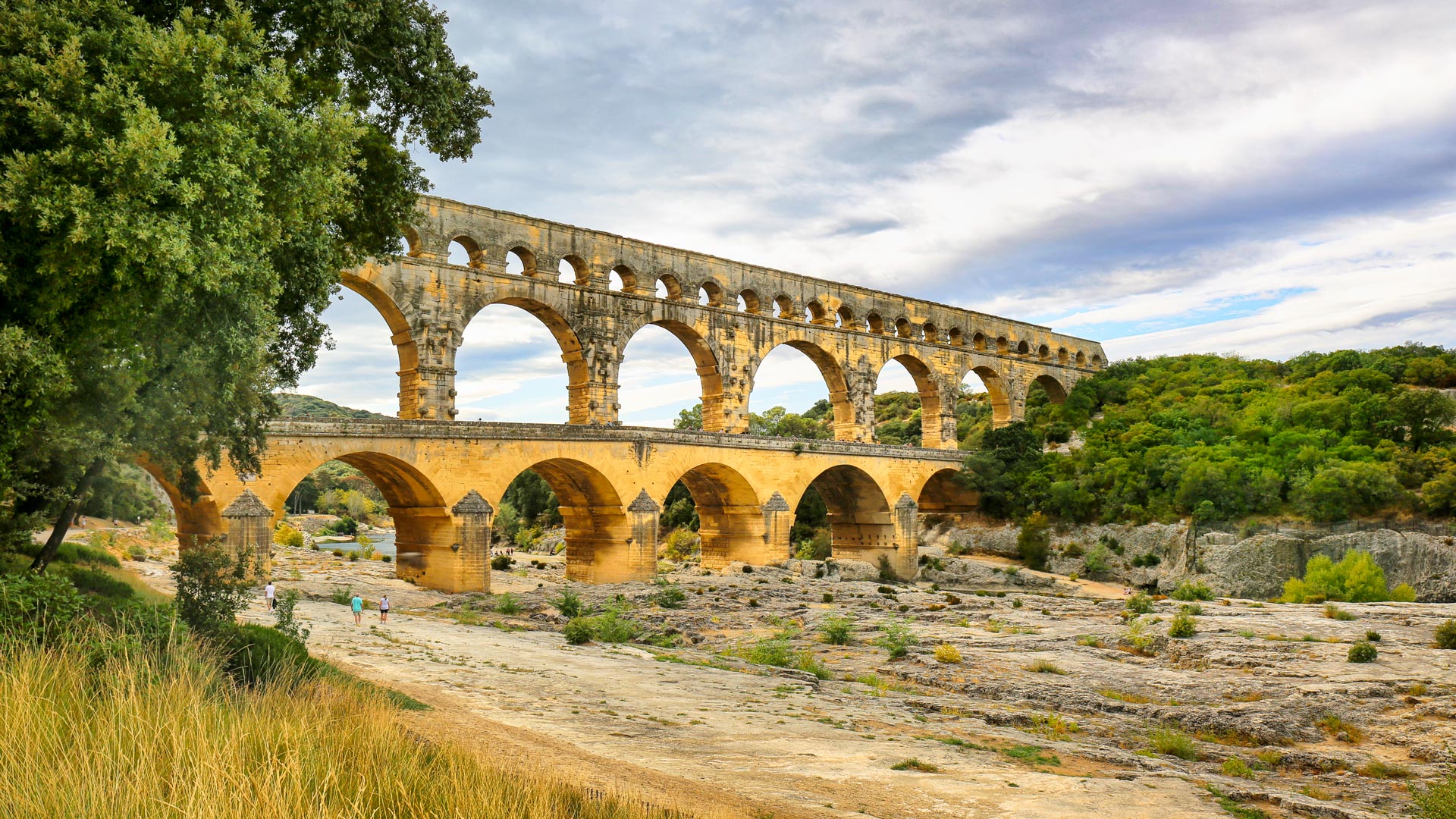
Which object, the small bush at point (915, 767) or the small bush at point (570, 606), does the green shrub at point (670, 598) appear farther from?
the small bush at point (915, 767)

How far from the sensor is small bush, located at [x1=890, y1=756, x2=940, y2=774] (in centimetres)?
949

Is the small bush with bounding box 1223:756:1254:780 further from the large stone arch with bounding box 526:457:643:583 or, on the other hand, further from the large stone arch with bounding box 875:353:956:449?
the large stone arch with bounding box 875:353:956:449

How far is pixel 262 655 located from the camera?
402 inches

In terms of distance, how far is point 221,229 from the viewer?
30.7ft

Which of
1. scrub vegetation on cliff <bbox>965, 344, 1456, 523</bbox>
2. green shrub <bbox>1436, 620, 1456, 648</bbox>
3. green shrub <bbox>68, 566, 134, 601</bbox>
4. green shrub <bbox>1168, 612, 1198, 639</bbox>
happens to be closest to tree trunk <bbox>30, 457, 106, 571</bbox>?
green shrub <bbox>68, 566, 134, 601</bbox>

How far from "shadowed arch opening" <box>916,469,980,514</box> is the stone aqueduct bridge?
0.11 metres

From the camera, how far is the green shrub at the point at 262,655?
9.48 metres

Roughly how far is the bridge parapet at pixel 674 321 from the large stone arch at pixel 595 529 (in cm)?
239

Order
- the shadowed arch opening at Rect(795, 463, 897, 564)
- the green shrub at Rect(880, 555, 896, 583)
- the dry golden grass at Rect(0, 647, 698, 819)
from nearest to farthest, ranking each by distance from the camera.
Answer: the dry golden grass at Rect(0, 647, 698, 819), the green shrub at Rect(880, 555, 896, 583), the shadowed arch opening at Rect(795, 463, 897, 564)

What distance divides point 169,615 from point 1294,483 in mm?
33432

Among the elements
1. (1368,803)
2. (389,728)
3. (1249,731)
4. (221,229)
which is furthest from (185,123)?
(1249,731)

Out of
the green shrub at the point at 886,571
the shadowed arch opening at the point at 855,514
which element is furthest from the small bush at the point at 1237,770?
the shadowed arch opening at the point at 855,514

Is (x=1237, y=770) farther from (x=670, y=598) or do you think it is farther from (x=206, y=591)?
(x=670, y=598)

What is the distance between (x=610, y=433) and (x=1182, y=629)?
16.2 meters
